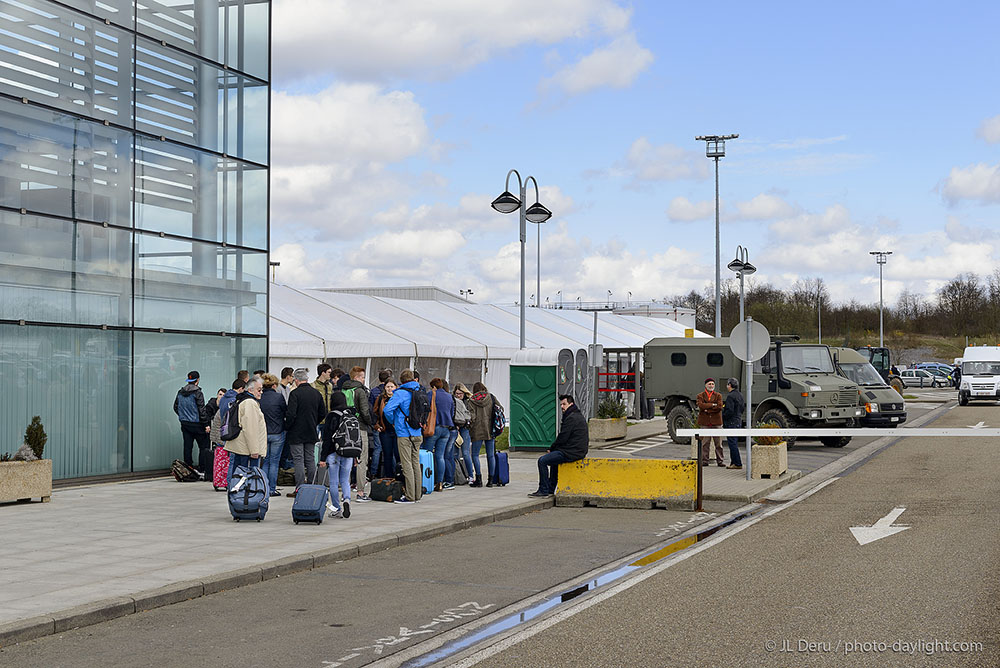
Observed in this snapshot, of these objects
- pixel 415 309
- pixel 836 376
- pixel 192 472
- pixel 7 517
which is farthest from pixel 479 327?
pixel 7 517

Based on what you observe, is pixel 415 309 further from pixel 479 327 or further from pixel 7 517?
pixel 7 517

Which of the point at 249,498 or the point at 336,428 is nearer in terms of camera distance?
the point at 249,498

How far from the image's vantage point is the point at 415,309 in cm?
3456

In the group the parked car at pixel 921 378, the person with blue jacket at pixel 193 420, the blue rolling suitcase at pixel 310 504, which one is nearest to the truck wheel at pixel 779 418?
the person with blue jacket at pixel 193 420

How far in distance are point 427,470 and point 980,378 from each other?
143 ft

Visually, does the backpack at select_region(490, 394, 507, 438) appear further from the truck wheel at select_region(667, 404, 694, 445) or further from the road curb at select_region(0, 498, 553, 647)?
the truck wheel at select_region(667, 404, 694, 445)

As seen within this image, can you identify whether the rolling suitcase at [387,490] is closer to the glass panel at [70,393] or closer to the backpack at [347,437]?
the backpack at [347,437]

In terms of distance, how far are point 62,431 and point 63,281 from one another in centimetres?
229

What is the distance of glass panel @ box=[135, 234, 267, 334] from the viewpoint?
17909mm

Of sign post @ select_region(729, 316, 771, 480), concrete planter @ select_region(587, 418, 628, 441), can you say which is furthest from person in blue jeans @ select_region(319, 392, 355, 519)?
concrete planter @ select_region(587, 418, 628, 441)

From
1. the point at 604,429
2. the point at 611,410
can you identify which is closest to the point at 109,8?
the point at 604,429

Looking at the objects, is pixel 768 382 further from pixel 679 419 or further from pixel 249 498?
pixel 249 498

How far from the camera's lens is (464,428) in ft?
55.9

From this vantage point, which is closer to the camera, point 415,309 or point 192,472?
point 192,472
